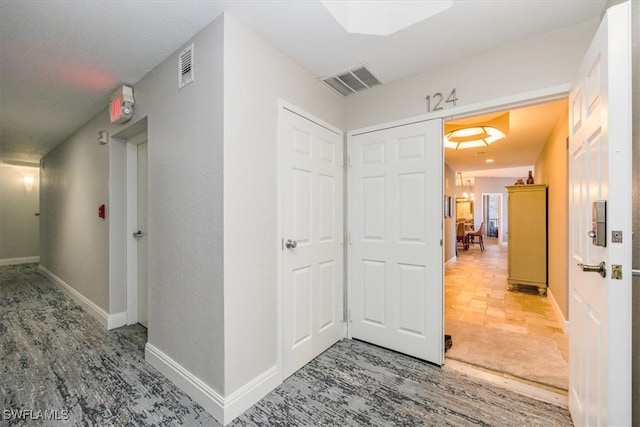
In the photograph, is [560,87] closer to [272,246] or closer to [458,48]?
[458,48]

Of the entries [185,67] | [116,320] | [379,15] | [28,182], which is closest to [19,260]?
[28,182]

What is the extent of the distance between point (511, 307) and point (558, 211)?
56.3 inches

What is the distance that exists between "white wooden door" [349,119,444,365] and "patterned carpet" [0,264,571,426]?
257 millimetres

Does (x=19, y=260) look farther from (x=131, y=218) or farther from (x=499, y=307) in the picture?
(x=499, y=307)

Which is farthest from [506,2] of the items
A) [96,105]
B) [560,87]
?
[96,105]

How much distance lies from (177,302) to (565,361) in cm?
323

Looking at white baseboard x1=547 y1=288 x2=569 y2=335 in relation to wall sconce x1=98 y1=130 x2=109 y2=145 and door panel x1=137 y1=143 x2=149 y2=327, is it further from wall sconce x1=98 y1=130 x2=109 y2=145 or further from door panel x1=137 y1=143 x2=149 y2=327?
wall sconce x1=98 y1=130 x2=109 y2=145

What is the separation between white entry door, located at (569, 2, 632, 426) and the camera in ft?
3.44

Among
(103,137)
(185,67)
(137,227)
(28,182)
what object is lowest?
(137,227)

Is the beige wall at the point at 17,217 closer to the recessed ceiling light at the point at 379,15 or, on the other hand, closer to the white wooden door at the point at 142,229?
the white wooden door at the point at 142,229

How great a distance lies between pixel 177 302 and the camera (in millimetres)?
2051

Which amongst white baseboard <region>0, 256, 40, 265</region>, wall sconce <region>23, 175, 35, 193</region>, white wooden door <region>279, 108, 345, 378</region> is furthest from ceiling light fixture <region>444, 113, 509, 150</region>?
white baseboard <region>0, 256, 40, 265</region>

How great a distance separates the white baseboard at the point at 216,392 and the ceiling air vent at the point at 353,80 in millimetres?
2446

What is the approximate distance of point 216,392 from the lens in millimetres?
1748
